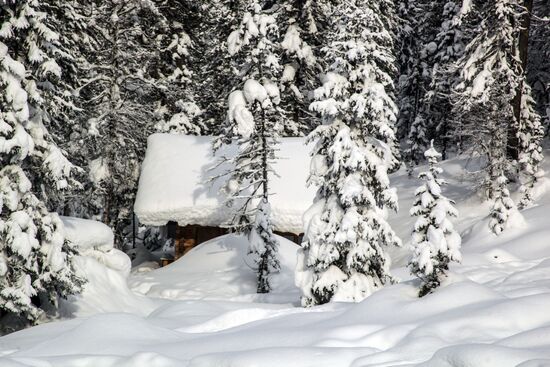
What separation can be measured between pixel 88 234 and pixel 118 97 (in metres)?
9.20

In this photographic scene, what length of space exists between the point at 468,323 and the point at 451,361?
4.89ft

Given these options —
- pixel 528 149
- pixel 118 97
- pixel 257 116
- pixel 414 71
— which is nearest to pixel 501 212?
pixel 528 149

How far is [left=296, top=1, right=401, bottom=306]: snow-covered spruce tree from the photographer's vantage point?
13.6 meters

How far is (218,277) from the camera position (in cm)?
1975

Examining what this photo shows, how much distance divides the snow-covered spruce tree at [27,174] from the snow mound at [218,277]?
19.1 ft

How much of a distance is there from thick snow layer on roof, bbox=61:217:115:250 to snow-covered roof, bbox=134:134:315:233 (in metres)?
6.94

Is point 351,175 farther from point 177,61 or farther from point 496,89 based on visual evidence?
point 177,61

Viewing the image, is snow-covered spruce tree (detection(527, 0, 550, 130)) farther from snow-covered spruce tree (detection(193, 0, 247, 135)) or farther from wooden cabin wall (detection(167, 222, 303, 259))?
wooden cabin wall (detection(167, 222, 303, 259))

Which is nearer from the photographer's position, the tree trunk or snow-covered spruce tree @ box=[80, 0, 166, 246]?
the tree trunk

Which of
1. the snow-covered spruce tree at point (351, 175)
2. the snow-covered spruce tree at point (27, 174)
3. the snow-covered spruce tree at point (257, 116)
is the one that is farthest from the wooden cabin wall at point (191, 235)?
the snow-covered spruce tree at point (27, 174)

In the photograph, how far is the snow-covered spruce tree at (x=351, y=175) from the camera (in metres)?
13.6

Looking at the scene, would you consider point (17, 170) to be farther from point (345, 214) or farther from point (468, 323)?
point (468, 323)

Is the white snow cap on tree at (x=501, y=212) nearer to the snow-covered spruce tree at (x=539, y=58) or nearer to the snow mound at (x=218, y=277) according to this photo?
the snow mound at (x=218, y=277)

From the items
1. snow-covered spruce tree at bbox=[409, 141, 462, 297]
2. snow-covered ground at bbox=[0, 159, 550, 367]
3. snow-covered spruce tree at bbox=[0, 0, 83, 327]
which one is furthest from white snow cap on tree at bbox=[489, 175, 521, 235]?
snow-covered spruce tree at bbox=[0, 0, 83, 327]
